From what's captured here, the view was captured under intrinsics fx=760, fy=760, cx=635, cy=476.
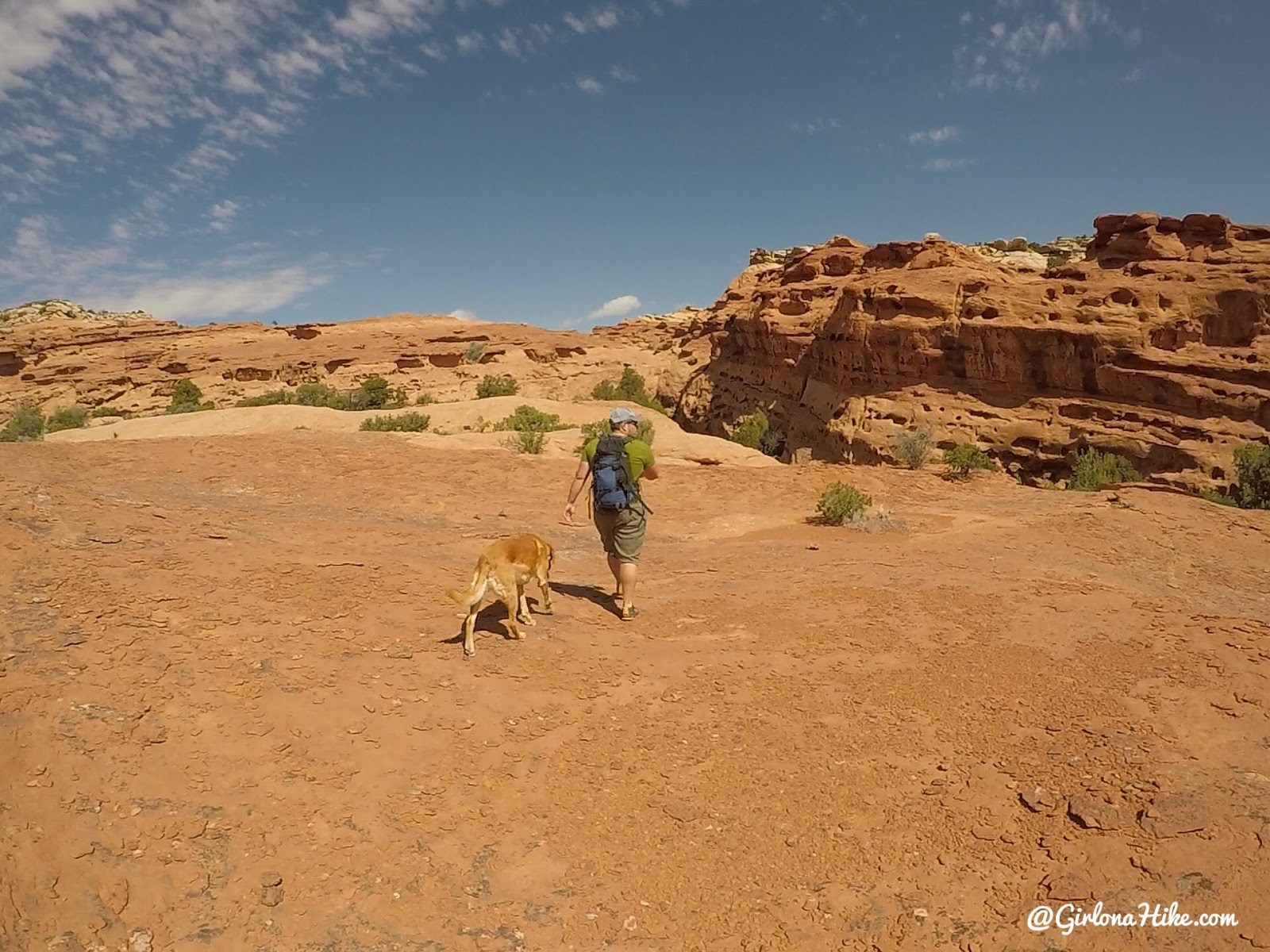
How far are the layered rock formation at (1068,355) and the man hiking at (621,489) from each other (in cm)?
1331

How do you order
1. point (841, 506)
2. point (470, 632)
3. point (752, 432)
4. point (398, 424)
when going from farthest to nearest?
Answer: point (752, 432) < point (398, 424) < point (841, 506) < point (470, 632)

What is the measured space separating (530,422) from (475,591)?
46.2ft

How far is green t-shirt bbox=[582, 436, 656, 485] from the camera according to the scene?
20.7ft

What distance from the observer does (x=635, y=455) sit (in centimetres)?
631

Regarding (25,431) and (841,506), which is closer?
(841,506)

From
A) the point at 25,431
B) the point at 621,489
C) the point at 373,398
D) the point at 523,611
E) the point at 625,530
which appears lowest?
the point at 523,611

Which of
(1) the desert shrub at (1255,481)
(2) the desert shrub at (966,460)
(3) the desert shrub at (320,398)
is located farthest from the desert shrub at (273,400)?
(1) the desert shrub at (1255,481)

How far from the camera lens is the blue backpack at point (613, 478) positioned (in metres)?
6.25

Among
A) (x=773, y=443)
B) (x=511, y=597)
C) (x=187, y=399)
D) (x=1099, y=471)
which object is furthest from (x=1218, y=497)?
(x=187, y=399)

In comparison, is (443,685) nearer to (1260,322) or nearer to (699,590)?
(699,590)

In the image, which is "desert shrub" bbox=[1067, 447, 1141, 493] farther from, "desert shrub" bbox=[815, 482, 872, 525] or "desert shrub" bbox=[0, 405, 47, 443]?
"desert shrub" bbox=[0, 405, 47, 443]

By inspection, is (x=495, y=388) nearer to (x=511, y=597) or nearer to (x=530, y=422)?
(x=530, y=422)

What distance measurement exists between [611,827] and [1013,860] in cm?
188

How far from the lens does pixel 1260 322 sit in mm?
15750
